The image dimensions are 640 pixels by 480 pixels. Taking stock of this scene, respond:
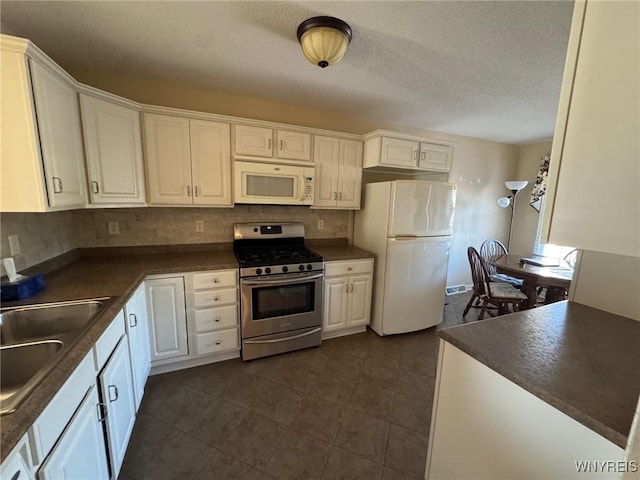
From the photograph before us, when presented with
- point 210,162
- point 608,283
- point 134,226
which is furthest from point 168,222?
point 608,283

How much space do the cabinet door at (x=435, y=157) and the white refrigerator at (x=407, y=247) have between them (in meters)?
0.33

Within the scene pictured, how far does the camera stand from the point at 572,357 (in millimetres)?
994

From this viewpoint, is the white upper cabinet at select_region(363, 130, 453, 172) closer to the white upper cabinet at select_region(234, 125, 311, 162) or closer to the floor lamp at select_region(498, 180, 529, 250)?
the white upper cabinet at select_region(234, 125, 311, 162)

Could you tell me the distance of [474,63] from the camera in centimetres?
189

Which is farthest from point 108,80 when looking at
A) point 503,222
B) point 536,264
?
point 503,222

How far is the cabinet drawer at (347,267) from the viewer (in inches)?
104

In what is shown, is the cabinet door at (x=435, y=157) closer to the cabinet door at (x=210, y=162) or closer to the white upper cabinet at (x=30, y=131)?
the cabinet door at (x=210, y=162)

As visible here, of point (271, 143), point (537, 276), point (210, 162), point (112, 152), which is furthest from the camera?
point (537, 276)

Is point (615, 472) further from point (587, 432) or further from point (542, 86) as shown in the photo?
point (542, 86)

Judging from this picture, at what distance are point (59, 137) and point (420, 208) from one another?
2.80m

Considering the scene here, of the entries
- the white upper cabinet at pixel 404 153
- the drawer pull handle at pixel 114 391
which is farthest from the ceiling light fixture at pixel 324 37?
the drawer pull handle at pixel 114 391

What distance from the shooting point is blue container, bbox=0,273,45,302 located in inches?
52.4

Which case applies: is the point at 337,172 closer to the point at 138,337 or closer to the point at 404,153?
the point at 404,153

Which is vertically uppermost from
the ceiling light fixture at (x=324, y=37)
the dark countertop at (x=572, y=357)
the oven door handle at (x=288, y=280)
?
the ceiling light fixture at (x=324, y=37)
